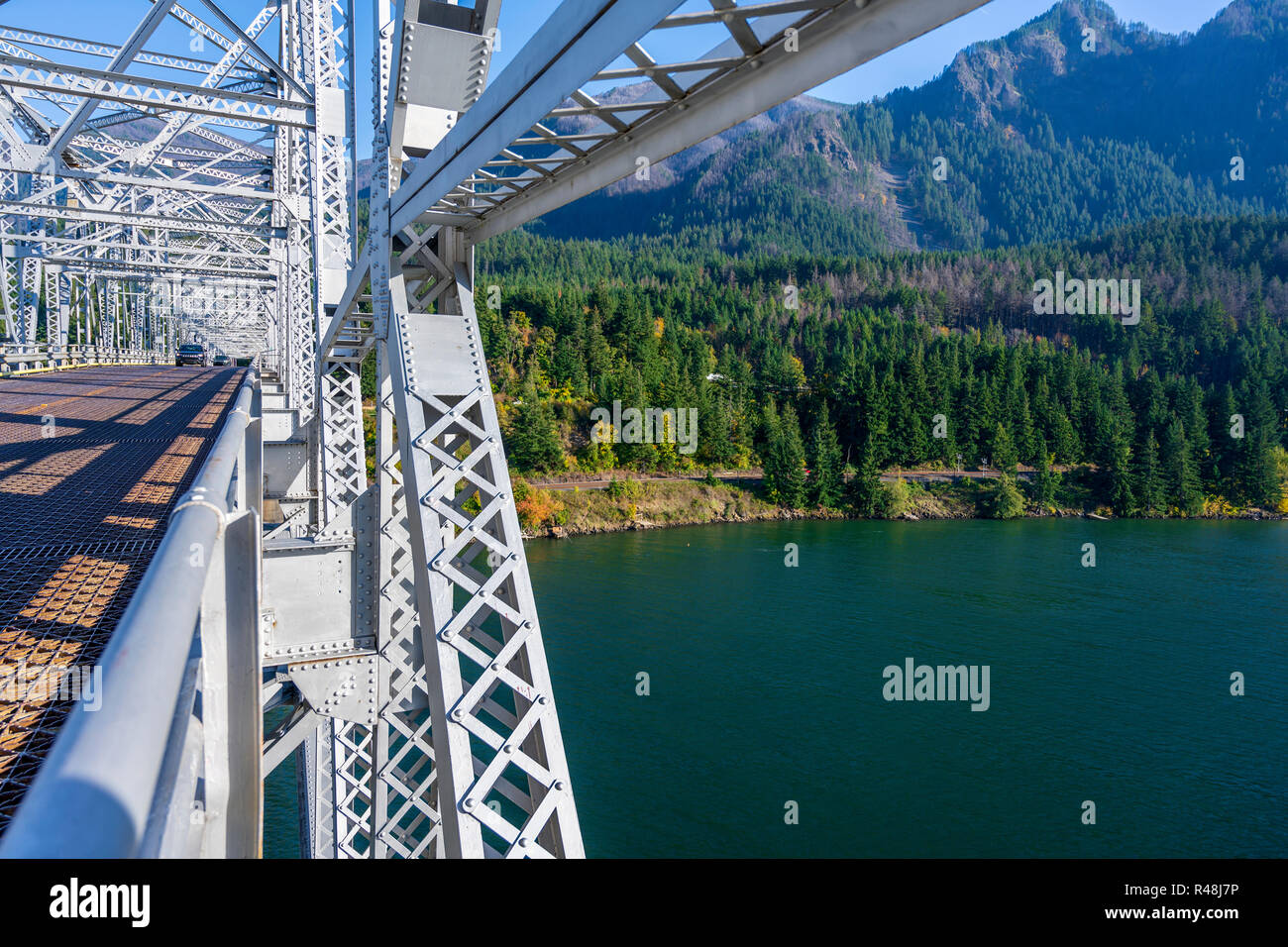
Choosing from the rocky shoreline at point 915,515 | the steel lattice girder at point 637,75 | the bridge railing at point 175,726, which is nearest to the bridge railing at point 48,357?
the steel lattice girder at point 637,75

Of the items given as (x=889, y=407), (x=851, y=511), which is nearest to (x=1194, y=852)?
(x=851, y=511)

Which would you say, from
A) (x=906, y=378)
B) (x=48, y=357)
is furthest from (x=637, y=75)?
(x=906, y=378)

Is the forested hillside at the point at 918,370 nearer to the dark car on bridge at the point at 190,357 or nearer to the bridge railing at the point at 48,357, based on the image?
the dark car on bridge at the point at 190,357

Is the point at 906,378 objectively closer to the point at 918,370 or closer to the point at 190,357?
the point at 918,370

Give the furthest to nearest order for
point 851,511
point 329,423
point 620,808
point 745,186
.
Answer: point 745,186 < point 851,511 < point 620,808 < point 329,423

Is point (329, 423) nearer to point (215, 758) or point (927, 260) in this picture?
point (215, 758)

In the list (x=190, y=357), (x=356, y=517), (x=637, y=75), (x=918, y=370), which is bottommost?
(x=356, y=517)
